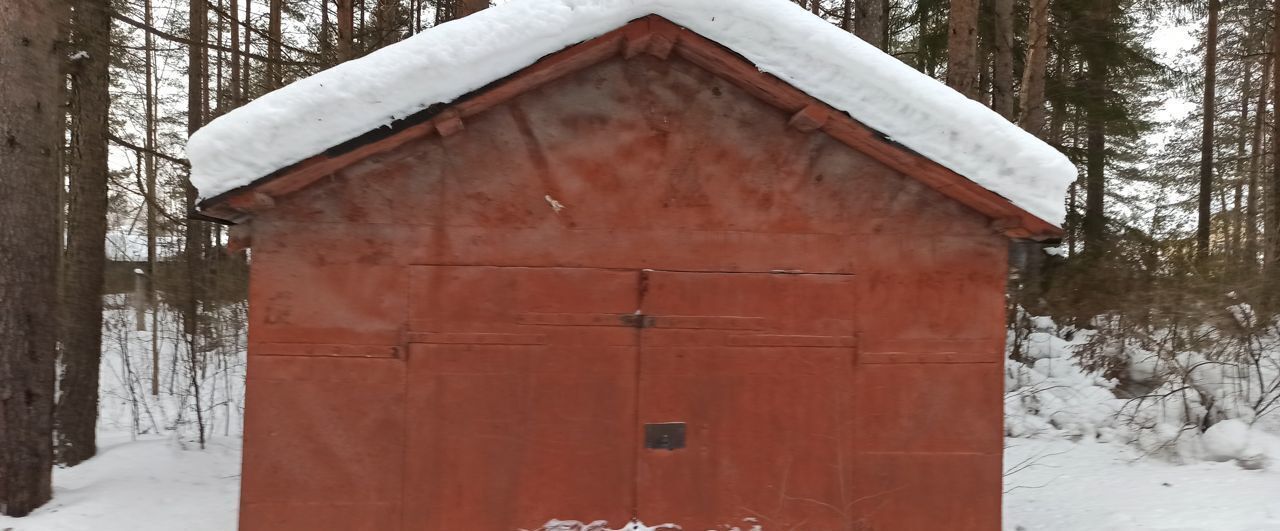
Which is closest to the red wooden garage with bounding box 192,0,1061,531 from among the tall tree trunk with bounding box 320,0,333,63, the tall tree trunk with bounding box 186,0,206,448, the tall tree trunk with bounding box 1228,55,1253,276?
the tall tree trunk with bounding box 186,0,206,448

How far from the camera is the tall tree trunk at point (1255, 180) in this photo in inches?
376

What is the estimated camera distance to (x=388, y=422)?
14.1 feet

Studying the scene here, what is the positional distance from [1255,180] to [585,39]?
1786 cm

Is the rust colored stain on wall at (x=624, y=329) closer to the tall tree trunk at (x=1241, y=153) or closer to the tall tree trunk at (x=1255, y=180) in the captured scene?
the tall tree trunk at (x=1255, y=180)

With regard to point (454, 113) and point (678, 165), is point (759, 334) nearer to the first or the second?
point (678, 165)

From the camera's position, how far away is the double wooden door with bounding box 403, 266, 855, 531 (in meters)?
4.35

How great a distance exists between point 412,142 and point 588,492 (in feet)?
7.63

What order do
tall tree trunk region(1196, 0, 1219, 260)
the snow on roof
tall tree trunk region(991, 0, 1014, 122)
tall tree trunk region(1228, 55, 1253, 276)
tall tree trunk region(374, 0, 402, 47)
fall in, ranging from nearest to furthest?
the snow on roof, tall tree trunk region(374, 0, 402, 47), tall tree trunk region(991, 0, 1014, 122), tall tree trunk region(1228, 55, 1253, 276), tall tree trunk region(1196, 0, 1219, 260)

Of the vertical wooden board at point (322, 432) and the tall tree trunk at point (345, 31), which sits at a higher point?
the tall tree trunk at point (345, 31)

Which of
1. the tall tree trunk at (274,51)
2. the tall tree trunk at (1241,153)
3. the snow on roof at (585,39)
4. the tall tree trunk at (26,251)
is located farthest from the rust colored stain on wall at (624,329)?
the tall tree trunk at (1241,153)

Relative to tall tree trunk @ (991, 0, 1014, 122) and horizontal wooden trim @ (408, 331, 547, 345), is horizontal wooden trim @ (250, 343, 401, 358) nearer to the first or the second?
horizontal wooden trim @ (408, 331, 547, 345)

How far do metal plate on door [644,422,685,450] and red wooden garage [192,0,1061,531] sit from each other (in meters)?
0.02

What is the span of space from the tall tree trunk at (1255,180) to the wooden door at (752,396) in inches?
301

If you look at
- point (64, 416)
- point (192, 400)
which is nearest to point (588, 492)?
point (64, 416)
